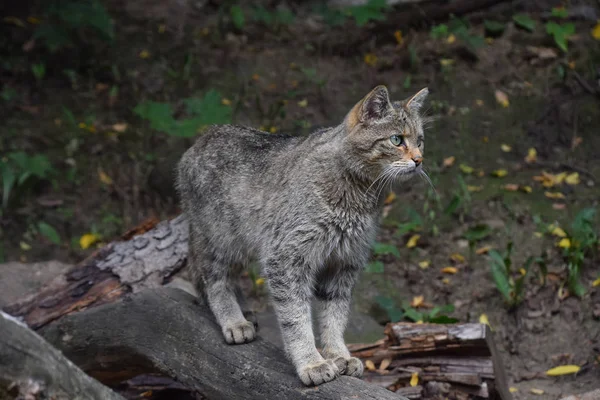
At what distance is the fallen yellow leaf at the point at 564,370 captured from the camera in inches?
231

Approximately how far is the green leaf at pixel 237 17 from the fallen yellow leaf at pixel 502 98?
346 centimetres

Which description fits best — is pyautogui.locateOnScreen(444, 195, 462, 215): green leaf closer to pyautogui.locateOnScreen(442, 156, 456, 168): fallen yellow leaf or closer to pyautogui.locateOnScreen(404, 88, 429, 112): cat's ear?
pyautogui.locateOnScreen(442, 156, 456, 168): fallen yellow leaf

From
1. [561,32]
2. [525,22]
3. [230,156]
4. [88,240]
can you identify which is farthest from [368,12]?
[230,156]

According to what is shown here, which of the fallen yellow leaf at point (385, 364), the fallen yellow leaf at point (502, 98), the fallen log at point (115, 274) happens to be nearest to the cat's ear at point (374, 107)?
the fallen yellow leaf at point (385, 364)

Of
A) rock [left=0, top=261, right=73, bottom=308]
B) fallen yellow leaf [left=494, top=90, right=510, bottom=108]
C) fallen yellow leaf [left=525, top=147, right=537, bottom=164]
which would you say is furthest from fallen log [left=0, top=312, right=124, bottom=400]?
fallen yellow leaf [left=494, top=90, right=510, bottom=108]

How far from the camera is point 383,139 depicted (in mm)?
4539

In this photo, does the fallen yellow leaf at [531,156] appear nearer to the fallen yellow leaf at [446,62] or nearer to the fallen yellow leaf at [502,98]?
the fallen yellow leaf at [502,98]

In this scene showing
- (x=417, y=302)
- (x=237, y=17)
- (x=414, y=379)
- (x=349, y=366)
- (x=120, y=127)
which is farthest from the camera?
(x=237, y=17)

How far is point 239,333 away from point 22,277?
275 centimetres

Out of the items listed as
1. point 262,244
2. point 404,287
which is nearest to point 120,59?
point 404,287

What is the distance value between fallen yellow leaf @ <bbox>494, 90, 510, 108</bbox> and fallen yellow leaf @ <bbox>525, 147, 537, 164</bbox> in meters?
0.78

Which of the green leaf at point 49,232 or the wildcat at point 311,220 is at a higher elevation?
the wildcat at point 311,220

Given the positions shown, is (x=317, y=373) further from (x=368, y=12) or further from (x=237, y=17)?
(x=237, y=17)

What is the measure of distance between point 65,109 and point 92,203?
4.47 ft
